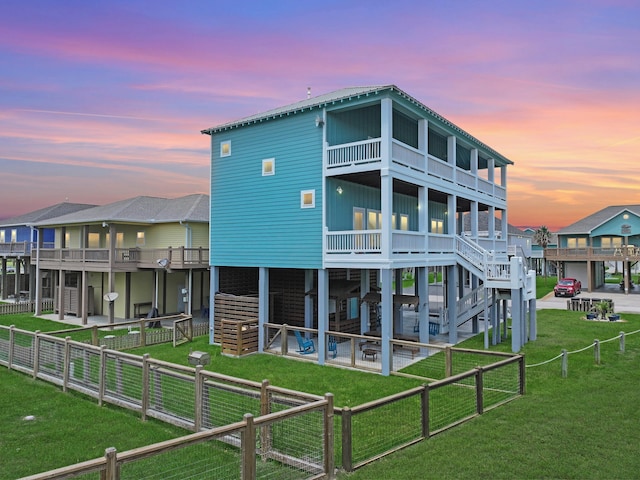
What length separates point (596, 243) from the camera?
174ft

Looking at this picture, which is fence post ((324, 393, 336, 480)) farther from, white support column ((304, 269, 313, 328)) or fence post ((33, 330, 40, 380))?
white support column ((304, 269, 313, 328))

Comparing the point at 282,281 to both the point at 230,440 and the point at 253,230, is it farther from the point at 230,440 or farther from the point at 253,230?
the point at 230,440

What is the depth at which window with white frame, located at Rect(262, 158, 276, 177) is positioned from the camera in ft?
62.9

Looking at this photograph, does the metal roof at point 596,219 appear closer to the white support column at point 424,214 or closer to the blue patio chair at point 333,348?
the white support column at point 424,214

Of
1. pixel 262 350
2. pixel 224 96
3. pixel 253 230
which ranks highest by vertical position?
pixel 224 96

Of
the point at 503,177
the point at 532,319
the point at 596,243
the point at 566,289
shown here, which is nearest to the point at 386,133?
the point at 532,319

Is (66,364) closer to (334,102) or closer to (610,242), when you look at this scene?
(334,102)

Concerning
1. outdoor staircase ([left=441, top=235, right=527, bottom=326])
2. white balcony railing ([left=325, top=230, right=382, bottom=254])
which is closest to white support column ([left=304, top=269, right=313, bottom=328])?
white balcony railing ([left=325, top=230, right=382, bottom=254])

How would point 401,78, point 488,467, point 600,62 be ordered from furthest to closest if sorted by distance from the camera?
1. point 401,78
2. point 600,62
3. point 488,467

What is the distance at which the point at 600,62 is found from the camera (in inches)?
899

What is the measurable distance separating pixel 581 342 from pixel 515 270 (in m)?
5.28

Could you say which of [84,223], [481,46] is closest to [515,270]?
[481,46]

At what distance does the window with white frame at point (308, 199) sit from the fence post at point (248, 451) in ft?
39.0

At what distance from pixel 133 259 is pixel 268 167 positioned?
12.7 m
